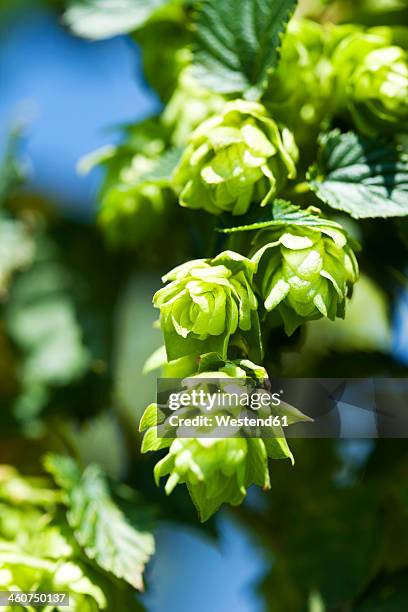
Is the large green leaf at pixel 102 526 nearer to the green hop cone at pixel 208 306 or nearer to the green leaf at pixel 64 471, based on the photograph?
the green leaf at pixel 64 471

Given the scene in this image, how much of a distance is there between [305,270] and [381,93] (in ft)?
0.67

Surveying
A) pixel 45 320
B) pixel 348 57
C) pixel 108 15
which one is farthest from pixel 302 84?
pixel 45 320

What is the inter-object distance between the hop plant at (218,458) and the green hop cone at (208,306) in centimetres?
2

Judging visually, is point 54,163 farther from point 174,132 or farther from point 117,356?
point 174,132

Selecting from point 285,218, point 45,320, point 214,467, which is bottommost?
point 45,320

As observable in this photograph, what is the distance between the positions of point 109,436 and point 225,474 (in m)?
0.72

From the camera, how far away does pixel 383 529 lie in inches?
35.9

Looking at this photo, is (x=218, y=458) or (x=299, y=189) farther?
(x=299, y=189)

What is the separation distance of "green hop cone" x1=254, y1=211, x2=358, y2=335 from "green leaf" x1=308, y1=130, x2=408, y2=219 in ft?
0.18

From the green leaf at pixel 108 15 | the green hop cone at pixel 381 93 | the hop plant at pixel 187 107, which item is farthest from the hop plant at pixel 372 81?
the green leaf at pixel 108 15

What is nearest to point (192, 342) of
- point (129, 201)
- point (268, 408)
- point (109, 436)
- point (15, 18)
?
point (268, 408)

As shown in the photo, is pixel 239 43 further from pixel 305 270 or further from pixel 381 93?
pixel 305 270

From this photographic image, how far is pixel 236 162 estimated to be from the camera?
66 cm

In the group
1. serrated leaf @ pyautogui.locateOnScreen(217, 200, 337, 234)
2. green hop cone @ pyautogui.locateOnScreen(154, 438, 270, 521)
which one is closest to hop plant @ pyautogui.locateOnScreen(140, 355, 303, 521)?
green hop cone @ pyautogui.locateOnScreen(154, 438, 270, 521)
